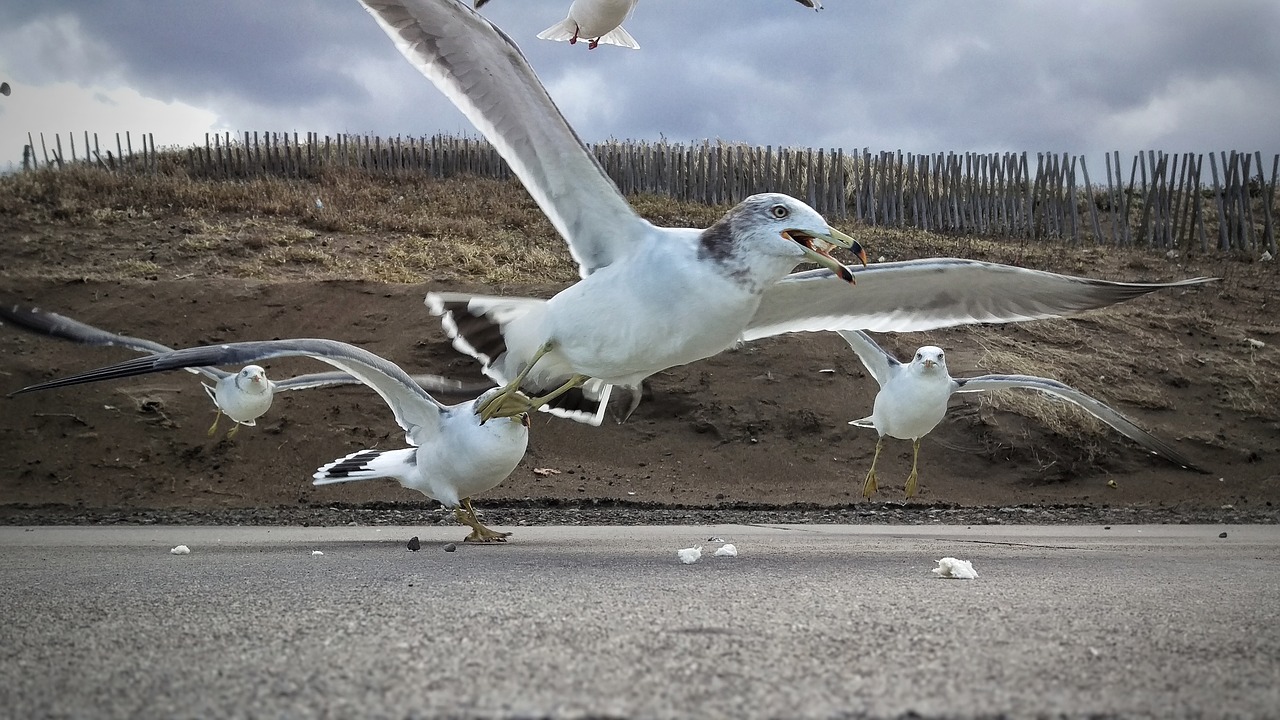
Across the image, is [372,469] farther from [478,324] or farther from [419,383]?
[478,324]

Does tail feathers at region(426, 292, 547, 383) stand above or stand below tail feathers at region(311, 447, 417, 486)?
above

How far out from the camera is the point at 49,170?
21891mm

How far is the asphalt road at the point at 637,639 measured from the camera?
6.64ft

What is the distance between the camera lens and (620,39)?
7574 mm

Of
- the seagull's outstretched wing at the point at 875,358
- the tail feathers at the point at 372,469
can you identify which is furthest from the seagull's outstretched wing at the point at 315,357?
the seagull's outstretched wing at the point at 875,358

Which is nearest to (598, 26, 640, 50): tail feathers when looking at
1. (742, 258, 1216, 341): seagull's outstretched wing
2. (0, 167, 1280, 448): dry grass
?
(742, 258, 1216, 341): seagull's outstretched wing

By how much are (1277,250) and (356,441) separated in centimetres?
2004

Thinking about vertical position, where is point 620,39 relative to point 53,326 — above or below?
above

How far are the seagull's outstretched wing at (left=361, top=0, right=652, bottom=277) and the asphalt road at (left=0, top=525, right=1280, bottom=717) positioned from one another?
162 centimetres

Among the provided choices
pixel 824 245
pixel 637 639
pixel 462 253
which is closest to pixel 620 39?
pixel 824 245

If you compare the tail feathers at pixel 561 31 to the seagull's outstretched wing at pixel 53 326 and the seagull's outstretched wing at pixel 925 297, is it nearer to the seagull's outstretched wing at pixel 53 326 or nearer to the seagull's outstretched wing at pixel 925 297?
the seagull's outstretched wing at pixel 925 297

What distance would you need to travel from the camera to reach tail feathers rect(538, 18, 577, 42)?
679 centimetres

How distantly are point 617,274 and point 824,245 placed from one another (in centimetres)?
92

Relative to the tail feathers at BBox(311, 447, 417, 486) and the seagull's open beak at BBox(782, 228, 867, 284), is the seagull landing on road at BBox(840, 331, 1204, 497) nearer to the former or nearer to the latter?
the tail feathers at BBox(311, 447, 417, 486)
